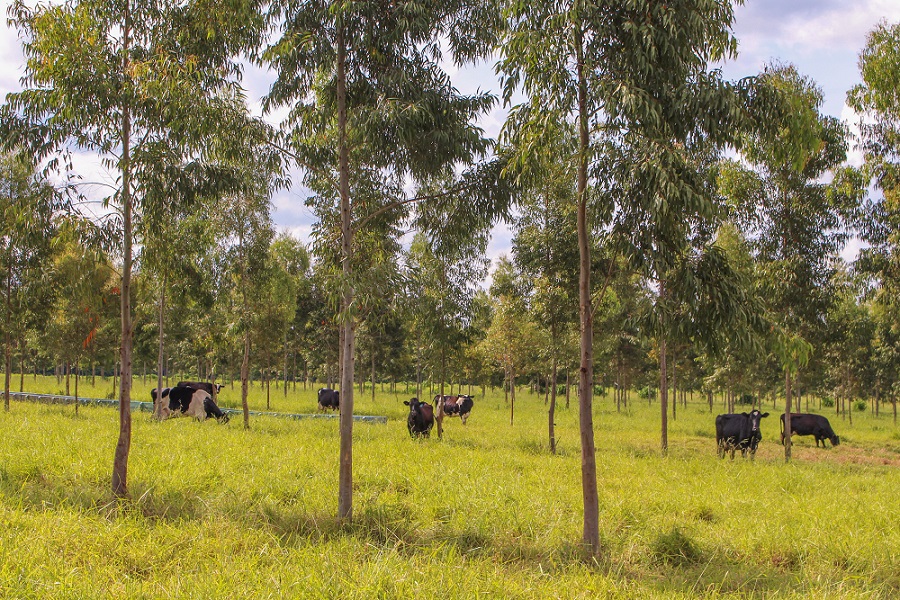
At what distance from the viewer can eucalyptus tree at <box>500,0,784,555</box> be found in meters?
6.36

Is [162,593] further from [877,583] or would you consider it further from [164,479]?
[877,583]

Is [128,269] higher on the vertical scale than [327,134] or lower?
lower

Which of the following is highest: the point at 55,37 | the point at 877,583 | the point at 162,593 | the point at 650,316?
the point at 55,37

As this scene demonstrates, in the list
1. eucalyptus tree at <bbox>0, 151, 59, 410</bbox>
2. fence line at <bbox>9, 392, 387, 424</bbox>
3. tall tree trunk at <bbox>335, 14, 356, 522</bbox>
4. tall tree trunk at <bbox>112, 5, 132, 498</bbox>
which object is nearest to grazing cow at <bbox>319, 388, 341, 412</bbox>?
fence line at <bbox>9, 392, 387, 424</bbox>

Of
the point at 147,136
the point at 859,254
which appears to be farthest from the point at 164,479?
the point at 859,254

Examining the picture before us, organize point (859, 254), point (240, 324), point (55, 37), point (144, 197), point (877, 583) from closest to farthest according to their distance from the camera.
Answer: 1. point (877, 583)
2. point (55, 37)
3. point (144, 197)
4. point (859, 254)
5. point (240, 324)

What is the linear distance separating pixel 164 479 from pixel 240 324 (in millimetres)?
8509

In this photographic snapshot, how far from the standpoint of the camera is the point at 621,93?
6.39 meters

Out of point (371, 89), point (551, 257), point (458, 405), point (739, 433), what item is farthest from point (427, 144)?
point (458, 405)

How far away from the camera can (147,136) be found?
945cm

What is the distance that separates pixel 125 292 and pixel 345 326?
391 cm

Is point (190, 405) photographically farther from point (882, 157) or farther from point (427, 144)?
point (882, 157)

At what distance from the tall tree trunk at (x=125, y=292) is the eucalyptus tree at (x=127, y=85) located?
0.02 m

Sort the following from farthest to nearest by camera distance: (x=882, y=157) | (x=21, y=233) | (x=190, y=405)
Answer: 1. (x=190, y=405)
2. (x=882, y=157)
3. (x=21, y=233)
